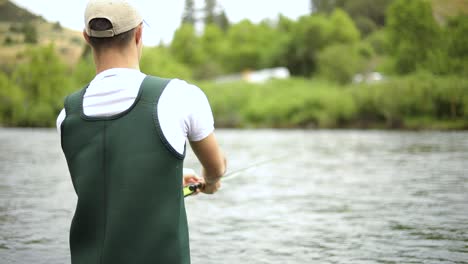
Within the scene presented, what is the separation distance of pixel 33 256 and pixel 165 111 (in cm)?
476

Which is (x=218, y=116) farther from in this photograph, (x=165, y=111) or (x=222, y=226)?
(x=165, y=111)

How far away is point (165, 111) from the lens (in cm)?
253

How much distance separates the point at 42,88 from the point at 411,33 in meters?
33.5

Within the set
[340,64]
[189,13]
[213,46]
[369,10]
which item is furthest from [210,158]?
[189,13]

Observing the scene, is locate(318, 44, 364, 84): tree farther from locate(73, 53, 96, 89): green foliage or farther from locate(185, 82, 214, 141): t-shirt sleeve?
locate(185, 82, 214, 141): t-shirt sleeve

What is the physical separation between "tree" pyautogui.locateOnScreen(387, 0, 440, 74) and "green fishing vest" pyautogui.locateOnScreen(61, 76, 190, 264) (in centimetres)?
6918

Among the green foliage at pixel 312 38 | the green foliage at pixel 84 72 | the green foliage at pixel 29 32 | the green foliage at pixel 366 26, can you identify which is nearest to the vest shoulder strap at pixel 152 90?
the green foliage at pixel 29 32

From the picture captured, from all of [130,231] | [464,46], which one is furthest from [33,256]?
[464,46]

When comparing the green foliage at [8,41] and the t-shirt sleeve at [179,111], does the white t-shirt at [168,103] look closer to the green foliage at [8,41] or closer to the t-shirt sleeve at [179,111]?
the t-shirt sleeve at [179,111]

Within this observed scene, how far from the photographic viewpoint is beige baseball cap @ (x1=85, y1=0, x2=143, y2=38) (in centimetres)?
262

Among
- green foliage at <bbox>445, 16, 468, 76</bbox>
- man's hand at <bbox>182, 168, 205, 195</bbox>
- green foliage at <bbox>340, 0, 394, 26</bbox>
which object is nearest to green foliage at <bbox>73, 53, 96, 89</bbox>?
green foliage at <bbox>445, 16, 468, 76</bbox>

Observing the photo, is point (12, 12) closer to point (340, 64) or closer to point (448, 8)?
point (448, 8)

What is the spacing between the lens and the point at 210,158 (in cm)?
272

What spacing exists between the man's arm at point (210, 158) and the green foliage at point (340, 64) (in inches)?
3710
